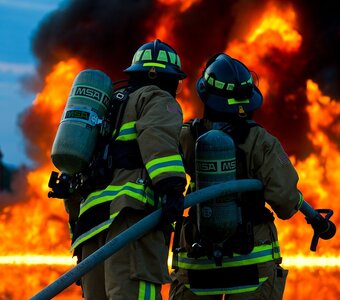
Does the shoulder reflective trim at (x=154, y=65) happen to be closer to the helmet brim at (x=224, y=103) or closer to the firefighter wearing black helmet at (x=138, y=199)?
the firefighter wearing black helmet at (x=138, y=199)

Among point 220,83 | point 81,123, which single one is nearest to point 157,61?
point 220,83

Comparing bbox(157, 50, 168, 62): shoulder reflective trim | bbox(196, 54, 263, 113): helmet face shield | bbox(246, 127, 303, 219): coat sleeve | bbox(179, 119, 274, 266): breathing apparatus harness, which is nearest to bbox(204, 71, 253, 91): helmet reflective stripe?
bbox(196, 54, 263, 113): helmet face shield

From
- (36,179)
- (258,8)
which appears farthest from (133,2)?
(36,179)

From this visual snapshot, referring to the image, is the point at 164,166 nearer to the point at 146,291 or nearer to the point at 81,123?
the point at 81,123

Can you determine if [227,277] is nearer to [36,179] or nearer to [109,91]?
[109,91]

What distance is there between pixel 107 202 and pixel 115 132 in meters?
0.47

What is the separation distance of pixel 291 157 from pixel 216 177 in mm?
11423

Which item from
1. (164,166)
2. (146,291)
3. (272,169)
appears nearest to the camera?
(164,166)

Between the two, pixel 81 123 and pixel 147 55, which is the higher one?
pixel 147 55

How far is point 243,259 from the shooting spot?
20.3 ft

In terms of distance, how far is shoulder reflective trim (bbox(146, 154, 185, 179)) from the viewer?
541cm

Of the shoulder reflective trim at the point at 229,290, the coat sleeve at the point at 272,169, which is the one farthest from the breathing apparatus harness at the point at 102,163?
the shoulder reflective trim at the point at 229,290

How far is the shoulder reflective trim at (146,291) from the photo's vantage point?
5504 mm

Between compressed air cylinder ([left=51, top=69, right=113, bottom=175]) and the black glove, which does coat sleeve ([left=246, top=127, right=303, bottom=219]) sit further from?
compressed air cylinder ([left=51, top=69, right=113, bottom=175])
